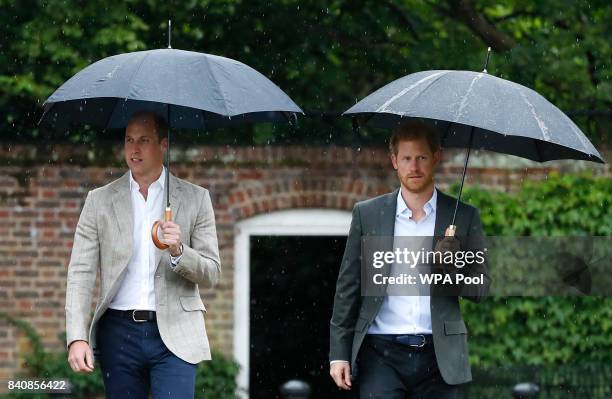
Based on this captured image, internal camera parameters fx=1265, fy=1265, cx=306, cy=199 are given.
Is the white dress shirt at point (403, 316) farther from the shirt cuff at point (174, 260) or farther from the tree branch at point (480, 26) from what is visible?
the tree branch at point (480, 26)

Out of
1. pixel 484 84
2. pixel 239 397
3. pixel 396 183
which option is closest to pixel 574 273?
pixel 396 183

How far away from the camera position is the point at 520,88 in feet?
17.2

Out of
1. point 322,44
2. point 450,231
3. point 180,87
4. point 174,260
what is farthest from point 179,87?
point 322,44

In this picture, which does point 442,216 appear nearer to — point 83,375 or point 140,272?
point 140,272

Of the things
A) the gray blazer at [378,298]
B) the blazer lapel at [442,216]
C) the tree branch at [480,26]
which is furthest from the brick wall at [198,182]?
the blazer lapel at [442,216]

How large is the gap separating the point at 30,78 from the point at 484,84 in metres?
5.30

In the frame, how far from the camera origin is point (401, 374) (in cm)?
514

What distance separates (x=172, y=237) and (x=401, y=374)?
108 cm

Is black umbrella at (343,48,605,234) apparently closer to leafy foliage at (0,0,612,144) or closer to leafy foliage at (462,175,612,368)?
leafy foliage at (462,175,612,368)

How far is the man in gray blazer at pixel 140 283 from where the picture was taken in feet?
16.8

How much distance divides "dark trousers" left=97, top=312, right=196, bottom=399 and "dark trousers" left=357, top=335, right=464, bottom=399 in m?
0.74

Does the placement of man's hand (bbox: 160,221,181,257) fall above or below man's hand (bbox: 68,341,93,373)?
above

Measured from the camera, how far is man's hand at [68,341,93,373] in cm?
508

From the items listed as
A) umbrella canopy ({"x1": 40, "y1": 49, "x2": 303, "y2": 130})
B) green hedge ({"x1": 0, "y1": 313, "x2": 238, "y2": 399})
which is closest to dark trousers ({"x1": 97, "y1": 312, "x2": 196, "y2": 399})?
umbrella canopy ({"x1": 40, "y1": 49, "x2": 303, "y2": 130})
